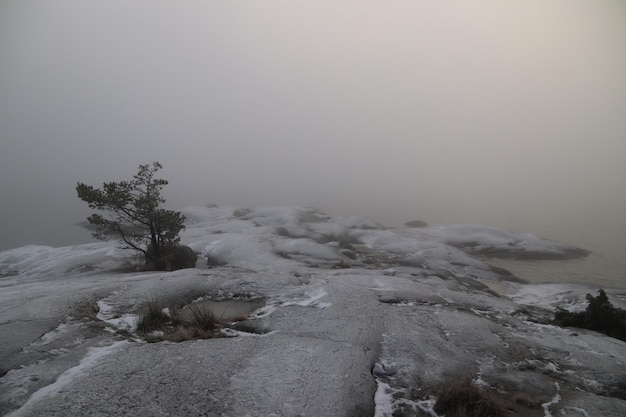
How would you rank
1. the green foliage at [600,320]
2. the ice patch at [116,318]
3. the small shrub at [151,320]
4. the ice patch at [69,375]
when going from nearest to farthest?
the ice patch at [69,375] < the small shrub at [151,320] < the ice patch at [116,318] < the green foliage at [600,320]

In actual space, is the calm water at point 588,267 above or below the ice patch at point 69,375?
below

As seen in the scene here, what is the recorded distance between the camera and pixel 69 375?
7.37 m

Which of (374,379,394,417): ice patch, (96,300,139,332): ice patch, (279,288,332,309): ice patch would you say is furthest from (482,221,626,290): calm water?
(96,300,139,332): ice patch

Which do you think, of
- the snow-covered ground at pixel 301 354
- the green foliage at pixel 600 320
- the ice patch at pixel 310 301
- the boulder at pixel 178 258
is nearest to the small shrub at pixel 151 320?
the snow-covered ground at pixel 301 354

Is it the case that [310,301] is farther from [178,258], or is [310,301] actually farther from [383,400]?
[178,258]

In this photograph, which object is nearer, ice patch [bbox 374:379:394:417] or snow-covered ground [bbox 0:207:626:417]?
snow-covered ground [bbox 0:207:626:417]

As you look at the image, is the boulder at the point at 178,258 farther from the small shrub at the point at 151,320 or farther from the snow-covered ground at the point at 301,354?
the small shrub at the point at 151,320

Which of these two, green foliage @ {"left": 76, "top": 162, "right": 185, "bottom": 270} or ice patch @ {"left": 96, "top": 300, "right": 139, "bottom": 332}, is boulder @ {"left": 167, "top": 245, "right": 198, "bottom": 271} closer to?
green foliage @ {"left": 76, "top": 162, "right": 185, "bottom": 270}

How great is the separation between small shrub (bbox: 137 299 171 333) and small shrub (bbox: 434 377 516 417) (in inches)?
339

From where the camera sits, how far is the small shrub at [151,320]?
1062cm

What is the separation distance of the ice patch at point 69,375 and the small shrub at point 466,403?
804cm

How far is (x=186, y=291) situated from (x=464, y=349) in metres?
11.3

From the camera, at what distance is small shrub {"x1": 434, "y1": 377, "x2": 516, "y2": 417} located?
7.08 metres

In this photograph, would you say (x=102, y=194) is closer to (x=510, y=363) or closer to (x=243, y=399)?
(x=243, y=399)
